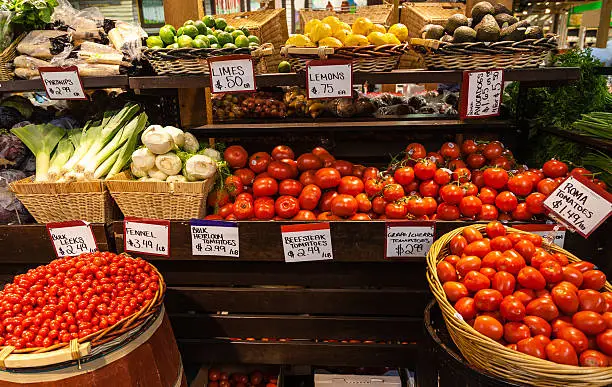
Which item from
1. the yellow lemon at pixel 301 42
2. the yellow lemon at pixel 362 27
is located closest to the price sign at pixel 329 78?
the yellow lemon at pixel 301 42

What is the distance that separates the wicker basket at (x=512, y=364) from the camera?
3.92ft

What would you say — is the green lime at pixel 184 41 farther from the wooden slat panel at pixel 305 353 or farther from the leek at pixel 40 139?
the wooden slat panel at pixel 305 353

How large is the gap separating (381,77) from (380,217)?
0.67 metres

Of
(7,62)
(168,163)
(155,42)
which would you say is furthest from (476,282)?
(7,62)

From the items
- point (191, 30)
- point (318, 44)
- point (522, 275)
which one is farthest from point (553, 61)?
point (191, 30)

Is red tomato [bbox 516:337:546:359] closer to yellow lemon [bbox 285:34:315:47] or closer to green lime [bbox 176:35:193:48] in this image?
yellow lemon [bbox 285:34:315:47]

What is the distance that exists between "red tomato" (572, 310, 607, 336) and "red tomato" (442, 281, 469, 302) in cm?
34

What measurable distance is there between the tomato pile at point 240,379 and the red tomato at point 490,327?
1.52 m

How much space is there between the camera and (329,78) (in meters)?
1.95

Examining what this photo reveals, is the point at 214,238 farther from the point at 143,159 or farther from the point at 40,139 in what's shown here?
→ the point at 40,139

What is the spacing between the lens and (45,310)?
152cm

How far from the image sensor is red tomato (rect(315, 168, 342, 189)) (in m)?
2.13

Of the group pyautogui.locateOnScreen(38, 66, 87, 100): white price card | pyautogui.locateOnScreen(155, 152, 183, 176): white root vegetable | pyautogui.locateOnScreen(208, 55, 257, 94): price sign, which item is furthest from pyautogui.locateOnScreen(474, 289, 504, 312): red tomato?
A: pyautogui.locateOnScreen(38, 66, 87, 100): white price card

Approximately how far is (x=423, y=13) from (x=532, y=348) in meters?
3.30
